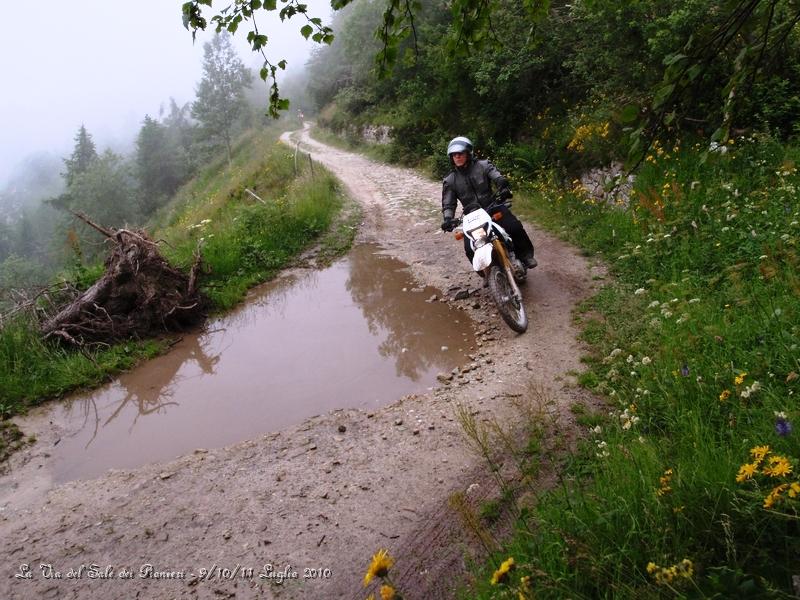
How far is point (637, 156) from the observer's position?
1813 mm

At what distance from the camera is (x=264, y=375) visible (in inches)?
257

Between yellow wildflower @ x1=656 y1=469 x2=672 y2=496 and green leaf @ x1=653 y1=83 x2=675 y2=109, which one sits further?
yellow wildflower @ x1=656 y1=469 x2=672 y2=496

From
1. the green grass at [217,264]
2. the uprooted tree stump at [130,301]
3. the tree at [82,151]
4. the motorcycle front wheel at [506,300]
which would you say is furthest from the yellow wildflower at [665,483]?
the tree at [82,151]

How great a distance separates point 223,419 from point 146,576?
2222 millimetres

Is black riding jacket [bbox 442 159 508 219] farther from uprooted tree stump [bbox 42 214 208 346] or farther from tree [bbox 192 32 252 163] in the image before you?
tree [bbox 192 32 252 163]

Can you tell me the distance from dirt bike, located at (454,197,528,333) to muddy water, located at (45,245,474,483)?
25.4 inches

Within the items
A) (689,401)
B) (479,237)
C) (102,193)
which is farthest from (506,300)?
(102,193)

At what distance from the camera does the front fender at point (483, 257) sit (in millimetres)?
5930

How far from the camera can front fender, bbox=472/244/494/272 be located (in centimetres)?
593

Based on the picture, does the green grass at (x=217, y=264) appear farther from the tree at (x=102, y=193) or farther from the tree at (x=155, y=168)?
the tree at (x=155, y=168)

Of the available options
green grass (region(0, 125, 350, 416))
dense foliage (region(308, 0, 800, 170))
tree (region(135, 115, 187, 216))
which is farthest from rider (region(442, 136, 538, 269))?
tree (region(135, 115, 187, 216))

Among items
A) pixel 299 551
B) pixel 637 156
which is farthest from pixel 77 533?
pixel 637 156

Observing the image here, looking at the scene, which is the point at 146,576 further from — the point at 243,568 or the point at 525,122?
the point at 525,122

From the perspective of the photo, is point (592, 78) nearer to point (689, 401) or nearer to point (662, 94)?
point (689, 401)
